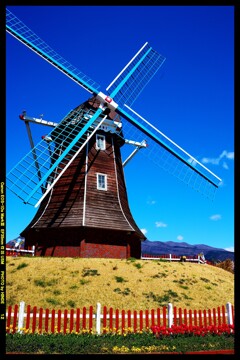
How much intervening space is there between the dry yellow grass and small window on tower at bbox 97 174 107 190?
18.6 feet

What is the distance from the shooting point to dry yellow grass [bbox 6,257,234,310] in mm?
14156

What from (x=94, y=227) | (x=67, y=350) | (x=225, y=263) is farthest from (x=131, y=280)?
(x=225, y=263)

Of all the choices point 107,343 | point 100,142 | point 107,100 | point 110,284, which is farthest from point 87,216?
point 107,343

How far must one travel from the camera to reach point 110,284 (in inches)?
622

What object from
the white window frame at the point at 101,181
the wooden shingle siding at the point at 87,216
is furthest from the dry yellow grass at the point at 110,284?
the white window frame at the point at 101,181

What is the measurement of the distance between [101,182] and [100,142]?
10.2 feet

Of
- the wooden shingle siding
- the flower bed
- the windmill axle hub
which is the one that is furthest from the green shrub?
the windmill axle hub

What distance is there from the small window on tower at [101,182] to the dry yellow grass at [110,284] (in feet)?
18.6

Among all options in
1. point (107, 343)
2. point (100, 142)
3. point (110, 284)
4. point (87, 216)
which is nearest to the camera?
point (107, 343)

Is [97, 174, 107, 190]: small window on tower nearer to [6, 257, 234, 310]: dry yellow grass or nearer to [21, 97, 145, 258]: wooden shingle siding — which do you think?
[21, 97, 145, 258]: wooden shingle siding

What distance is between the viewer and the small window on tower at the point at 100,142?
935 inches

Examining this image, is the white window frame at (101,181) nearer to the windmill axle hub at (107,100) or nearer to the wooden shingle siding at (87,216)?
the wooden shingle siding at (87,216)

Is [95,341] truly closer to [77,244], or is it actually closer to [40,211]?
[77,244]

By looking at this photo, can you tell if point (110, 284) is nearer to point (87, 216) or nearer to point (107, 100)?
point (87, 216)
